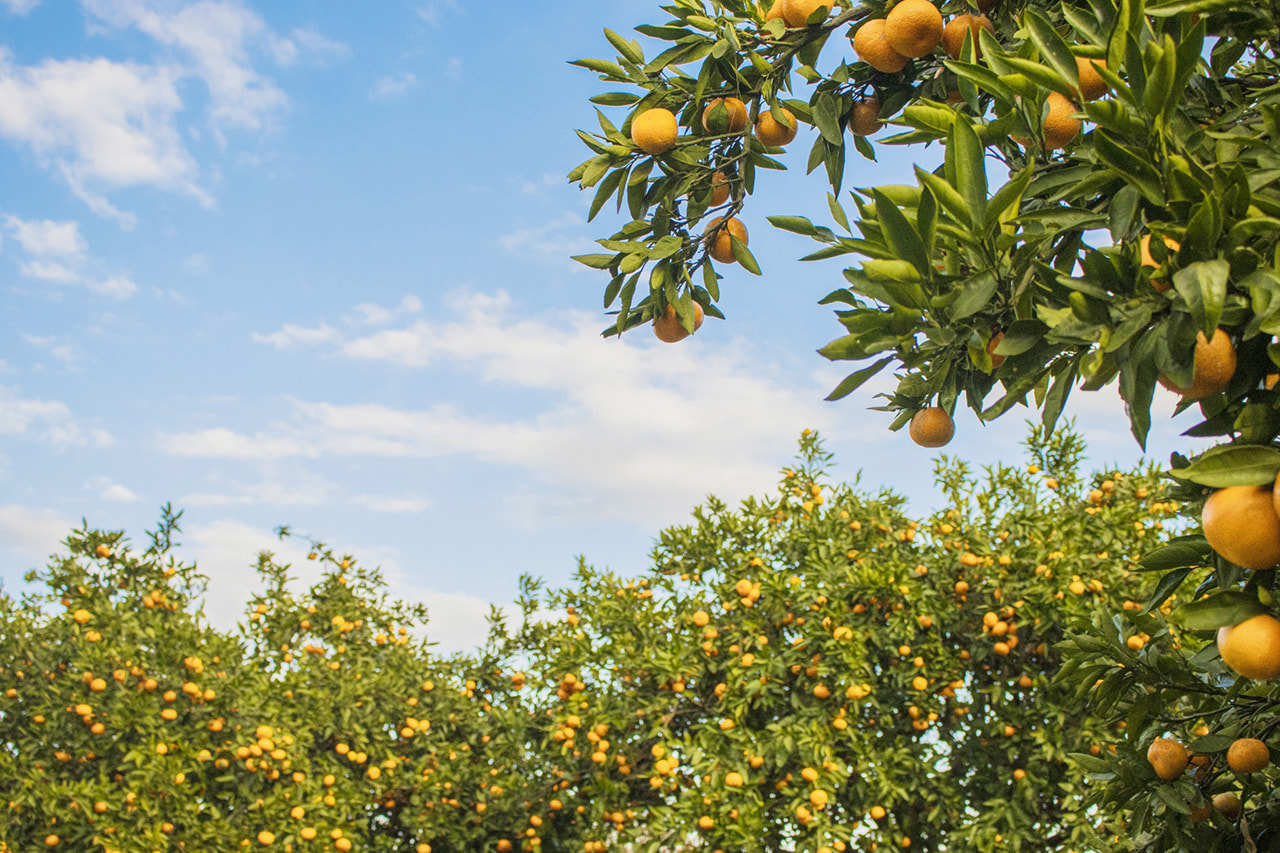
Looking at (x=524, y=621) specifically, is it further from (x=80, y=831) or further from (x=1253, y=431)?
(x=1253, y=431)

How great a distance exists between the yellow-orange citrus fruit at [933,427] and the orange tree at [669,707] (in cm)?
293

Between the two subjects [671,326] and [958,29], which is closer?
[958,29]

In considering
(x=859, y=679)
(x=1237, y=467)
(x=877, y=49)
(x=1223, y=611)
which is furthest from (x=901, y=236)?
(x=859, y=679)

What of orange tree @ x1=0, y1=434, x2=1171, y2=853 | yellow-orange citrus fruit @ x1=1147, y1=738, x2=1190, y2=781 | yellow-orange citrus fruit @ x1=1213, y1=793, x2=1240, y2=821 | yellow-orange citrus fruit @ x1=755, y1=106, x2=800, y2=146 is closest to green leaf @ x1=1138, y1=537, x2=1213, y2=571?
yellow-orange citrus fruit @ x1=1147, y1=738, x2=1190, y2=781

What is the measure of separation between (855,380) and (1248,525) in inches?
23.6

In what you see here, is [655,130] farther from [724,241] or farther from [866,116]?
[866,116]

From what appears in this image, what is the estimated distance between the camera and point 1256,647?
4.18 ft

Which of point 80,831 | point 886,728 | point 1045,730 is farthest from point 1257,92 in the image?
point 80,831

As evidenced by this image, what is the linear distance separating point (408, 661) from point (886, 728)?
3.38m

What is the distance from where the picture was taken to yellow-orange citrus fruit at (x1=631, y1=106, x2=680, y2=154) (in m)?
2.23

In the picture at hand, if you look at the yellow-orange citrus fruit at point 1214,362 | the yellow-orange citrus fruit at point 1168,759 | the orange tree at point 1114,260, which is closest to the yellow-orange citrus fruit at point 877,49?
the orange tree at point 1114,260

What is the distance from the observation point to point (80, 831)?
491 cm

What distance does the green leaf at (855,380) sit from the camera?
155cm

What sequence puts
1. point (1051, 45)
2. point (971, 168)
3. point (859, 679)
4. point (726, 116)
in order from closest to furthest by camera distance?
point (971, 168), point (1051, 45), point (726, 116), point (859, 679)
